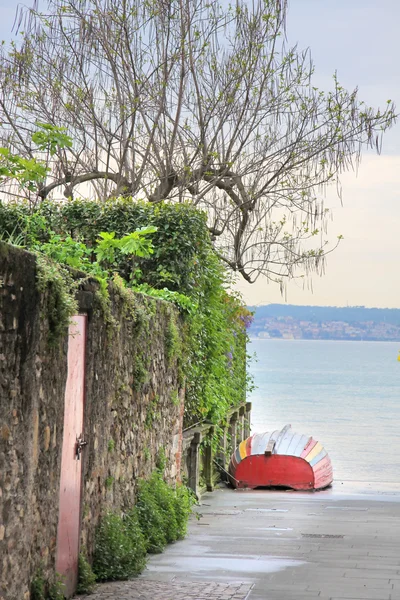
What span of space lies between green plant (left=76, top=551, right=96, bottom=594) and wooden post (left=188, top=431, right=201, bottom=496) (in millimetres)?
5546

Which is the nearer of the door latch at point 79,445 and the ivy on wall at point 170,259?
the door latch at point 79,445

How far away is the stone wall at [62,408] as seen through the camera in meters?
5.34

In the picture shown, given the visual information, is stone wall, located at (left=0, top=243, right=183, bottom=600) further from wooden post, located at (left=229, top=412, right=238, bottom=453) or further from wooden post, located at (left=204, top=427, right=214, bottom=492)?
wooden post, located at (left=229, top=412, right=238, bottom=453)

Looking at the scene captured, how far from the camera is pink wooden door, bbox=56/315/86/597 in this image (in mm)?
6523

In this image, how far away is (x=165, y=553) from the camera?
852 cm

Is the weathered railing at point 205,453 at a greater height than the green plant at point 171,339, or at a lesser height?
lesser

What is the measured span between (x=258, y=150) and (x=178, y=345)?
7.99 metres

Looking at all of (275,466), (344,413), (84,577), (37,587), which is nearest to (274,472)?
(275,466)

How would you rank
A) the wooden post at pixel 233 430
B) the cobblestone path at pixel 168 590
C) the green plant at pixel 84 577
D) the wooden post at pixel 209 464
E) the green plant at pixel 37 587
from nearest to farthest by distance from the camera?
the green plant at pixel 37 587, the cobblestone path at pixel 168 590, the green plant at pixel 84 577, the wooden post at pixel 209 464, the wooden post at pixel 233 430

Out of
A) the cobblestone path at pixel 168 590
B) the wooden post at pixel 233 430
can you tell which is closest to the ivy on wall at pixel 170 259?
the cobblestone path at pixel 168 590

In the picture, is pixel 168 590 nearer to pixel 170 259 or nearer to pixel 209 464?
pixel 170 259

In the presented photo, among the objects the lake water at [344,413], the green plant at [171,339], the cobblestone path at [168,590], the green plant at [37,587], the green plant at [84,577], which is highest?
the green plant at [171,339]

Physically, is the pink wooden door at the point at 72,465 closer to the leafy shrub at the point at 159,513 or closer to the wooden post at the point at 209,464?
the leafy shrub at the point at 159,513

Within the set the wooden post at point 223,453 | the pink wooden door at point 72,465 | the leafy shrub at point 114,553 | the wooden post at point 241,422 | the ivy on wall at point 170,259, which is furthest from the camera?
the wooden post at point 241,422
